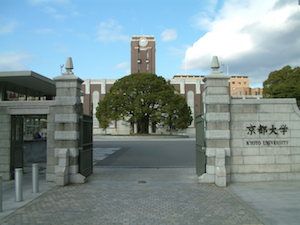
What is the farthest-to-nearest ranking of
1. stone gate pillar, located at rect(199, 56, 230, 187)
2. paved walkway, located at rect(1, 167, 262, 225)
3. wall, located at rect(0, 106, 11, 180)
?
1. wall, located at rect(0, 106, 11, 180)
2. stone gate pillar, located at rect(199, 56, 230, 187)
3. paved walkway, located at rect(1, 167, 262, 225)

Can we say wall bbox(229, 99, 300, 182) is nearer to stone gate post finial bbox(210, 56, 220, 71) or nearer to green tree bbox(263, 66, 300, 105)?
stone gate post finial bbox(210, 56, 220, 71)

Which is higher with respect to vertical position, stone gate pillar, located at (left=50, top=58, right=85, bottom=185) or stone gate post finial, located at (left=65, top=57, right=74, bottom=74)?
stone gate post finial, located at (left=65, top=57, right=74, bottom=74)

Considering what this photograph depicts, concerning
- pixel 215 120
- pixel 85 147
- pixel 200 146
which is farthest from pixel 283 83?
pixel 85 147

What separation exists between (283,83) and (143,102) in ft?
77.9

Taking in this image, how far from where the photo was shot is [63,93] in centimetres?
1458

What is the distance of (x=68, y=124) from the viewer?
47.4 feet

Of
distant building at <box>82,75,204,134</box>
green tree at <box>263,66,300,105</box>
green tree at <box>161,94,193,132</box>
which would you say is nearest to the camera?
green tree at <box>161,94,193,132</box>

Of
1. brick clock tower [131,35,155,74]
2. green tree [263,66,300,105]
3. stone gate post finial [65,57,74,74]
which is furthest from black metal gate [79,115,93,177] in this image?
brick clock tower [131,35,155,74]

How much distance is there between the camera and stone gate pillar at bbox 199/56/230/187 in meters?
14.0

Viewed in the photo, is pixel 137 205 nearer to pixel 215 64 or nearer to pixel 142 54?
pixel 215 64

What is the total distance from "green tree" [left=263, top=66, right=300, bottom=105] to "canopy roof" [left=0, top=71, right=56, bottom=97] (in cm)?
5031

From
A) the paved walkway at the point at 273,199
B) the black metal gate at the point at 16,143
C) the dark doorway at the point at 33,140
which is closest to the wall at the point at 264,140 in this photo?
the paved walkway at the point at 273,199

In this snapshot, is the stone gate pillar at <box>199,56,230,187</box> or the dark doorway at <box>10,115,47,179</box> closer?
the stone gate pillar at <box>199,56,230,187</box>

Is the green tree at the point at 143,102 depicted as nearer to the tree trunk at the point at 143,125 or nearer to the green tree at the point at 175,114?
the green tree at the point at 175,114
